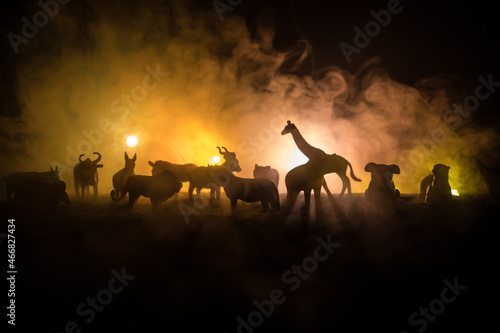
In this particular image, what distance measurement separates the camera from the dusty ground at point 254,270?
3.77m

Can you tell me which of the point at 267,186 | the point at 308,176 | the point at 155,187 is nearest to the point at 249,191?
the point at 267,186

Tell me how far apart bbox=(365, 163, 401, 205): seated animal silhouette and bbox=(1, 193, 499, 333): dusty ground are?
0.32 m

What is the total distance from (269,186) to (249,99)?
6227mm

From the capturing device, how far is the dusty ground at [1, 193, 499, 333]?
3.77 meters

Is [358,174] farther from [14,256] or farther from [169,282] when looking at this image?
[14,256]

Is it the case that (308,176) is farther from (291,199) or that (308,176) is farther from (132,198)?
(132,198)

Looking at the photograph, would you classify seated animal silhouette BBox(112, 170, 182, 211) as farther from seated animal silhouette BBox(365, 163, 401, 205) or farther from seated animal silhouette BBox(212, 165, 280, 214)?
seated animal silhouette BBox(365, 163, 401, 205)

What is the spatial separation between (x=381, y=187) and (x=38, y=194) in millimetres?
6269

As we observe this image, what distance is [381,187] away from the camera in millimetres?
5316

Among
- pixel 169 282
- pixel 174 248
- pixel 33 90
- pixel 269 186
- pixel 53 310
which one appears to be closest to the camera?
pixel 53 310

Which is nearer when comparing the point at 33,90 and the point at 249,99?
the point at 33,90

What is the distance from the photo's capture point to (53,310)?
12.6ft

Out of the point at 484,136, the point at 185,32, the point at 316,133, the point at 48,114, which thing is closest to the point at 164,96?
the point at 185,32

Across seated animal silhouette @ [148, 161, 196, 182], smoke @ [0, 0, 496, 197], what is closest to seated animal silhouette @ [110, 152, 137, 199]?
seated animal silhouette @ [148, 161, 196, 182]
